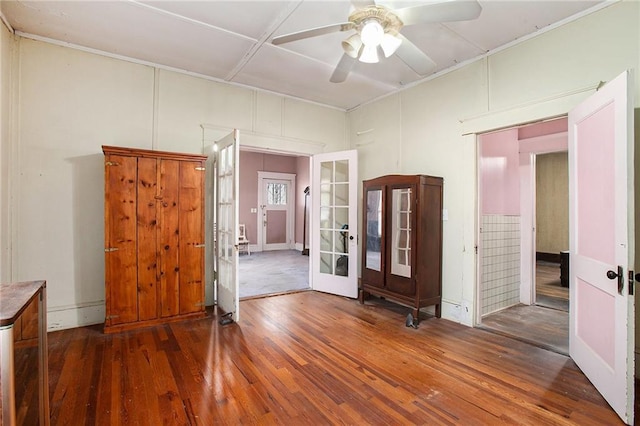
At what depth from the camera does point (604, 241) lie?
209cm

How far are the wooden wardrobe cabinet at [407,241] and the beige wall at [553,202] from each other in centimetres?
580

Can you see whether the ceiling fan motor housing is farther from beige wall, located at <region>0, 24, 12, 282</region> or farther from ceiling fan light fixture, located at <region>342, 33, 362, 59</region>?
beige wall, located at <region>0, 24, 12, 282</region>

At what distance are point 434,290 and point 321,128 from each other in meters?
2.95

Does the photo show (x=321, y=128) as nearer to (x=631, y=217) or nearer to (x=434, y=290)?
(x=434, y=290)

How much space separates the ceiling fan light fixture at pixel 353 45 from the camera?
87.0 inches

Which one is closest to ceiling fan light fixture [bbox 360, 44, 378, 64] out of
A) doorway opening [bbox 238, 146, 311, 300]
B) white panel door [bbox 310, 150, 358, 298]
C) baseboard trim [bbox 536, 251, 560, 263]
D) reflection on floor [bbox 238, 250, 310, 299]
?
white panel door [bbox 310, 150, 358, 298]

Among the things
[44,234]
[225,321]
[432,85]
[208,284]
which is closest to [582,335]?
[432,85]

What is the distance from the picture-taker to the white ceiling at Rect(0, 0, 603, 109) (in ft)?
8.31

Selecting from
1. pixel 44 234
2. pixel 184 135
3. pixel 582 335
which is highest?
pixel 184 135

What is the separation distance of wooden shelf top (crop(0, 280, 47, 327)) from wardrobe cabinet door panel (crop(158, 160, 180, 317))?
1.78m

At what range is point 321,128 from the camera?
4918mm

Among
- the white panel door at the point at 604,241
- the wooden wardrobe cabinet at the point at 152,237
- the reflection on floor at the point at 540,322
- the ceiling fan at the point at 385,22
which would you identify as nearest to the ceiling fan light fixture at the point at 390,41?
the ceiling fan at the point at 385,22

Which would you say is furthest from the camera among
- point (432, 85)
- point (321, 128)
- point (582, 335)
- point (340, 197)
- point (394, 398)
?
point (321, 128)

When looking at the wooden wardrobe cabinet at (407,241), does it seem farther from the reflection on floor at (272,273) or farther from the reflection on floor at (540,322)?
the reflection on floor at (272,273)
